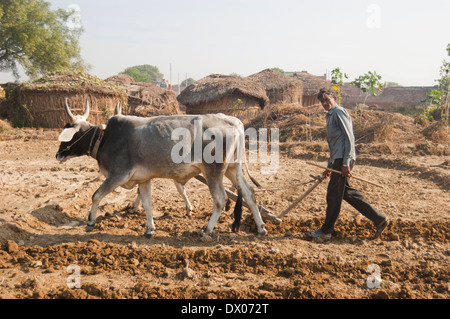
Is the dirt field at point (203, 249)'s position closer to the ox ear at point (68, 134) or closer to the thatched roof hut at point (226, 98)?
the ox ear at point (68, 134)

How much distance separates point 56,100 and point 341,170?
478 inches

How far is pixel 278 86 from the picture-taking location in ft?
62.3

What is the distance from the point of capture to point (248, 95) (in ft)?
51.5

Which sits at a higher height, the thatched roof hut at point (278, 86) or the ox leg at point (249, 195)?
the thatched roof hut at point (278, 86)

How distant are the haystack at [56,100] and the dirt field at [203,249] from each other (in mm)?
6745

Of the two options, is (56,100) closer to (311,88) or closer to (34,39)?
(34,39)

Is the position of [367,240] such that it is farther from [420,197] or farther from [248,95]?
[248,95]

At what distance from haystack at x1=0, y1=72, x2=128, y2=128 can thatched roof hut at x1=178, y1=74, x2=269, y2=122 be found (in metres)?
2.91

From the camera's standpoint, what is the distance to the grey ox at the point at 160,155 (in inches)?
194
